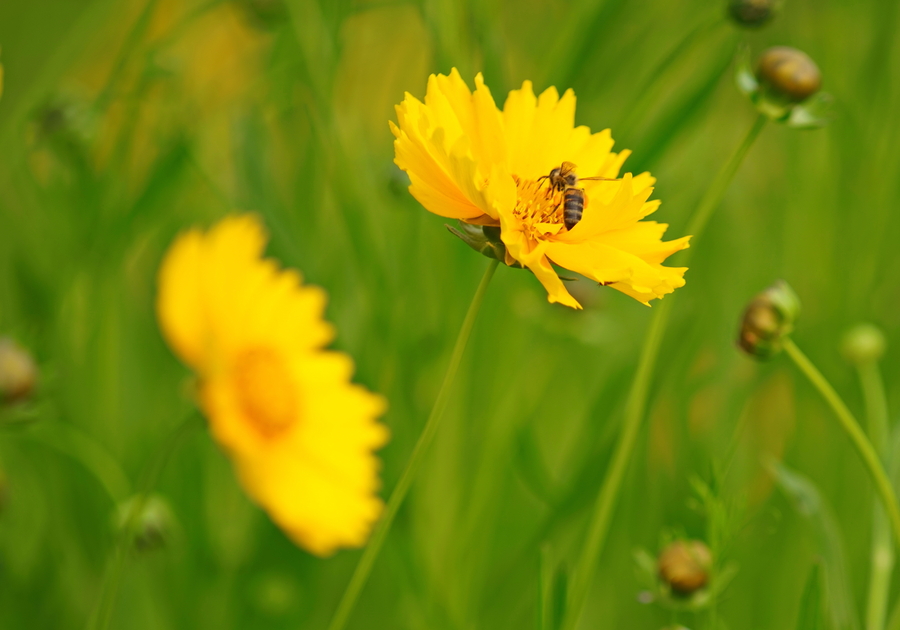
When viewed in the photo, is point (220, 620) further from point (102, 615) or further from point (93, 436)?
point (102, 615)

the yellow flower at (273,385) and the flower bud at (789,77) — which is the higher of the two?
the flower bud at (789,77)

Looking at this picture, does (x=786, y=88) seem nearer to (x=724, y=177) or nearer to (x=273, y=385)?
(x=724, y=177)

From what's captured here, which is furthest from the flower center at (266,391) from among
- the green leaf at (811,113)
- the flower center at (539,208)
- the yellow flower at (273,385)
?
the green leaf at (811,113)

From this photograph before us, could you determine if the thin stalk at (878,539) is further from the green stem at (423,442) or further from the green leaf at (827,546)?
the green stem at (423,442)

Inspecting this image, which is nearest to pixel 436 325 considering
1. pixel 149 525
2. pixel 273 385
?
pixel 273 385

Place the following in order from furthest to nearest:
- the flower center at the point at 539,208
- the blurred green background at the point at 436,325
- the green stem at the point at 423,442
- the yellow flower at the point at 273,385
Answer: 1. the blurred green background at the point at 436,325
2. the yellow flower at the point at 273,385
3. the flower center at the point at 539,208
4. the green stem at the point at 423,442

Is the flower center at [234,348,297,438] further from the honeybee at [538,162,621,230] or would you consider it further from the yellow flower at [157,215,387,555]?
the honeybee at [538,162,621,230]

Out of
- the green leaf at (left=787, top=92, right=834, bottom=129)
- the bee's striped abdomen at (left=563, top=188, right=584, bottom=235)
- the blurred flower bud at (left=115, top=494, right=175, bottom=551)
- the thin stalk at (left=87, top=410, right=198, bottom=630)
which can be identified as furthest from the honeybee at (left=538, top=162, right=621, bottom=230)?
the blurred flower bud at (left=115, top=494, right=175, bottom=551)

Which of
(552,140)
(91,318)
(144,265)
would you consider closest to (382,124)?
(144,265)
